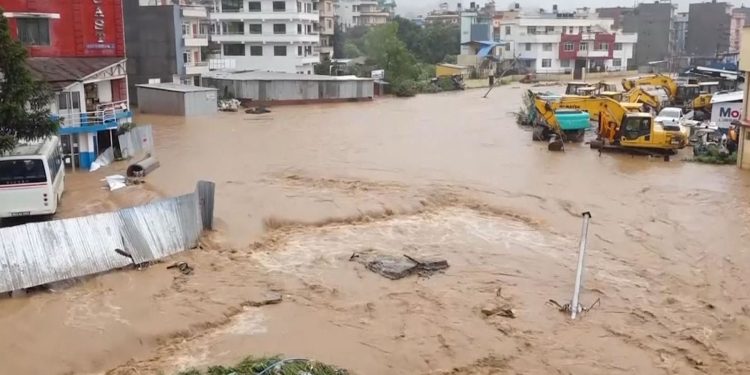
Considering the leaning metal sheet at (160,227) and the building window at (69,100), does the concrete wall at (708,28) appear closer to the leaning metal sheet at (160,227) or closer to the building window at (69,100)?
the building window at (69,100)

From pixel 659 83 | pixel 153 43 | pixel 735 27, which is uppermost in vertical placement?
pixel 735 27

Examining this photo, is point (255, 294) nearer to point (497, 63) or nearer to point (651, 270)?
point (651, 270)

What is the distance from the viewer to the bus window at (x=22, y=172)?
49.4ft

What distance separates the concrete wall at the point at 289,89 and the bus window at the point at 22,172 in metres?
29.9

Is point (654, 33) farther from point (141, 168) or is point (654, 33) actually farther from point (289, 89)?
point (141, 168)

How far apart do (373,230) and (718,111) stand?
63.6ft

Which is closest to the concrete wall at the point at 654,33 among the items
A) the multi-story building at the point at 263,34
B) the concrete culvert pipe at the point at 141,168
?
the multi-story building at the point at 263,34

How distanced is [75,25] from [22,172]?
12.6m

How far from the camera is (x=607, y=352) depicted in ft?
36.2

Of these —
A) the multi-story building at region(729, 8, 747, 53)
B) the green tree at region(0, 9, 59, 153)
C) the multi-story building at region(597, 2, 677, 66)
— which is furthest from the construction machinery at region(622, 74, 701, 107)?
the multi-story building at region(729, 8, 747, 53)

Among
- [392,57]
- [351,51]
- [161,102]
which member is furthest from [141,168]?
[351,51]

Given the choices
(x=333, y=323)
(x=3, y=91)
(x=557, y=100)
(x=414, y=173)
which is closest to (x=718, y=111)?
(x=557, y=100)

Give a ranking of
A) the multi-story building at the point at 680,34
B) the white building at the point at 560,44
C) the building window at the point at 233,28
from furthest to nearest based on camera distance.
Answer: the multi-story building at the point at 680,34 → the white building at the point at 560,44 → the building window at the point at 233,28

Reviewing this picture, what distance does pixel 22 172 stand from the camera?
15.3m
